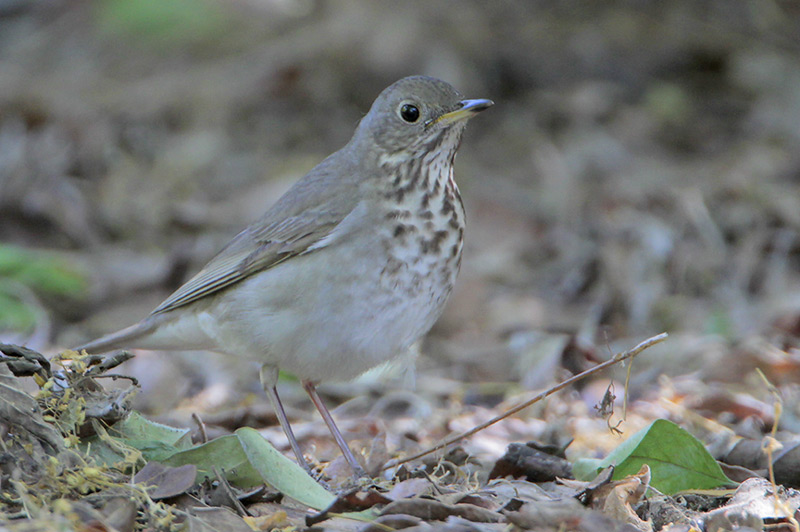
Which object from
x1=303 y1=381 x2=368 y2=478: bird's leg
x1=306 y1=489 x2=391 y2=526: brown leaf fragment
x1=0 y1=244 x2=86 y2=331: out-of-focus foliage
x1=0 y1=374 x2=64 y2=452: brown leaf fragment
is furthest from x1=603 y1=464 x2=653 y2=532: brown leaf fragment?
x1=0 y1=244 x2=86 y2=331: out-of-focus foliage

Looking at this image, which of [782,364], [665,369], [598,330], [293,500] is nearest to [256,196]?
[598,330]

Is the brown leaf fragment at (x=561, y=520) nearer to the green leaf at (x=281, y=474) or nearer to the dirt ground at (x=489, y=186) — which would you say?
the green leaf at (x=281, y=474)

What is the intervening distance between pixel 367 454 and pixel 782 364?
267cm

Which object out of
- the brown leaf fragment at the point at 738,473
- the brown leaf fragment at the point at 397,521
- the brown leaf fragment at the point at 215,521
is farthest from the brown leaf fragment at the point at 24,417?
the brown leaf fragment at the point at 738,473

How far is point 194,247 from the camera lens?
8266mm

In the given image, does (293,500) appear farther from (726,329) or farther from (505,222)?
(505,222)

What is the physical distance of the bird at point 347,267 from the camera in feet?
14.8

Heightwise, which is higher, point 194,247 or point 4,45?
point 4,45

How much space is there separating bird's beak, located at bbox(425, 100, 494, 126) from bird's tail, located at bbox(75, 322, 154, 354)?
1.93 meters

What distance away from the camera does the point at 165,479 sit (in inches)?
125

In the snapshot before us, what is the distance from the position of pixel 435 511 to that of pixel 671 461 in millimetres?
1079

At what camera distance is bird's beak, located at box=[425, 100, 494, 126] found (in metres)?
4.82

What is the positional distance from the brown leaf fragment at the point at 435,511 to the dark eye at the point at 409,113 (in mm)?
2475

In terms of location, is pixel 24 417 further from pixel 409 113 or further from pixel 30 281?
pixel 30 281
